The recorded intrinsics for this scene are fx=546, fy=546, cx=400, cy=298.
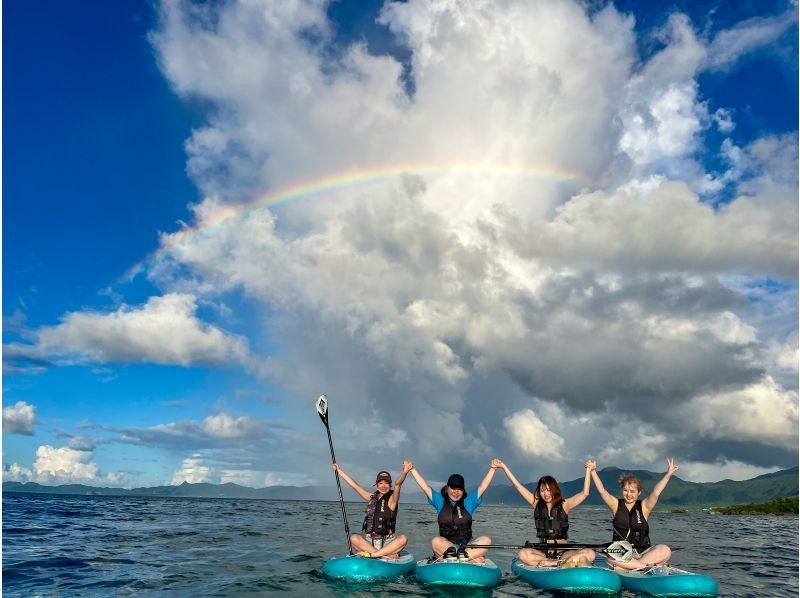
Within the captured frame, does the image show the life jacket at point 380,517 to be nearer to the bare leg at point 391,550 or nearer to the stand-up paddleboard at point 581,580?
the bare leg at point 391,550

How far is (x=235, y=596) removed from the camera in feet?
51.2

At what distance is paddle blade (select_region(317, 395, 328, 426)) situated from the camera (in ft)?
78.5

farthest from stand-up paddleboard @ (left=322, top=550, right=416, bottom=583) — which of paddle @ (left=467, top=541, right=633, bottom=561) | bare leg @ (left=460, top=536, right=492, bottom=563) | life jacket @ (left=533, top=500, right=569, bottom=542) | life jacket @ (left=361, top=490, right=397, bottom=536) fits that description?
life jacket @ (left=533, top=500, right=569, bottom=542)

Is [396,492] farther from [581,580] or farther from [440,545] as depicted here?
[581,580]

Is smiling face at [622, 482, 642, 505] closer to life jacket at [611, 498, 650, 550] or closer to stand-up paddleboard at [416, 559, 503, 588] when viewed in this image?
life jacket at [611, 498, 650, 550]

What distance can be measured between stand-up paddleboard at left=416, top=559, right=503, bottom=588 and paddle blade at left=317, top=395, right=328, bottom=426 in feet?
30.0

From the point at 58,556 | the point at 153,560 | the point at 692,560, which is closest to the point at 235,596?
the point at 153,560

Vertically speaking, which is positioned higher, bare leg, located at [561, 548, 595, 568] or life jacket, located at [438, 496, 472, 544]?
life jacket, located at [438, 496, 472, 544]

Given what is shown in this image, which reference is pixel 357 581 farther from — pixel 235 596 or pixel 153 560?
pixel 153 560

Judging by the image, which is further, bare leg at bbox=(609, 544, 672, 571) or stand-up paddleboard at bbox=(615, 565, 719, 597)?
bare leg at bbox=(609, 544, 672, 571)

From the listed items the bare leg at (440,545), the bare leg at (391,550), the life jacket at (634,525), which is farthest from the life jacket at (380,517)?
the life jacket at (634,525)

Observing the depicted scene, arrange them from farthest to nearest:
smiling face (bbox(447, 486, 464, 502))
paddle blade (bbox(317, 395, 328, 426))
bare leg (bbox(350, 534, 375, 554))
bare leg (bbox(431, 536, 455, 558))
Answer: paddle blade (bbox(317, 395, 328, 426)), smiling face (bbox(447, 486, 464, 502)), bare leg (bbox(350, 534, 375, 554)), bare leg (bbox(431, 536, 455, 558))

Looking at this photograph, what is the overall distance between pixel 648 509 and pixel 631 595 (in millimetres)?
2931

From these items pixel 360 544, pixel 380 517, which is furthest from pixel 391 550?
pixel 380 517
